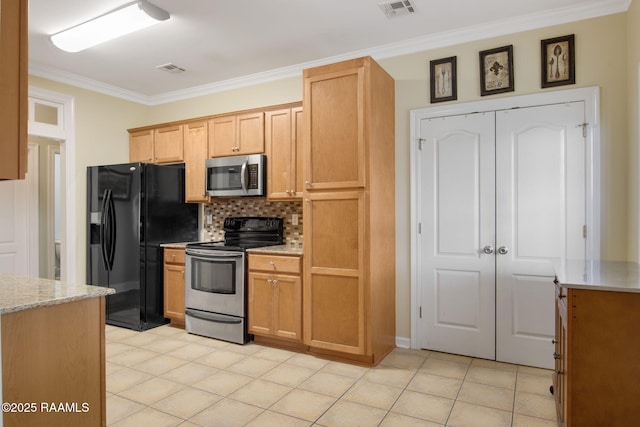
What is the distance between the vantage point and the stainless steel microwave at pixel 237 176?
397cm

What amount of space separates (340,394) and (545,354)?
165 centimetres

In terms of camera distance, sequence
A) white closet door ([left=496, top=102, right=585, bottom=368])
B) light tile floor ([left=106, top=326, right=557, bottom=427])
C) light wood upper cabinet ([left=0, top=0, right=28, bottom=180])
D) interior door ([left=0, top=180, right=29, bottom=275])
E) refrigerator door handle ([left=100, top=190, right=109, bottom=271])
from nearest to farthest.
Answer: light wood upper cabinet ([left=0, top=0, right=28, bottom=180]), light tile floor ([left=106, top=326, right=557, bottom=427]), white closet door ([left=496, top=102, right=585, bottom=368]), refrigerator door handle ([left=100, top=190, right=109, bottom=271]), interior door ([left=0, top=180, right=29, bottom=275])

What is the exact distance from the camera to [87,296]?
1.70 metres

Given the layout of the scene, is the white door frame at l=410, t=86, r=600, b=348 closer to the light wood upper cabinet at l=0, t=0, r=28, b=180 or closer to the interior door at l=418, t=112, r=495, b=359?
the interior door at l=418, t=112, r=495, b=359

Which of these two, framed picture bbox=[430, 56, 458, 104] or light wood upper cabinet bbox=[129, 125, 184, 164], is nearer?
framed picture bbox=[430, 56, 458, 104]

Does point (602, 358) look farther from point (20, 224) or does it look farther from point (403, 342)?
point (20, 224)

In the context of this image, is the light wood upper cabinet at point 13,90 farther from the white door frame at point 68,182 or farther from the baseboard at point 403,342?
the white door frame at point 68,182

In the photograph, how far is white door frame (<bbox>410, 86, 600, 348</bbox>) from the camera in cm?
291

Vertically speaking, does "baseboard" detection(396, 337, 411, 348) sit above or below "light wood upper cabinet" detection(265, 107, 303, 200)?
below

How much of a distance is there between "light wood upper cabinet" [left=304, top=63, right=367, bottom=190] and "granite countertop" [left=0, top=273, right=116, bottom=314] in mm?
1911

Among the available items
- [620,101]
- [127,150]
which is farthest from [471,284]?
[127,150]

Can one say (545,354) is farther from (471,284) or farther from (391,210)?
(391,210)

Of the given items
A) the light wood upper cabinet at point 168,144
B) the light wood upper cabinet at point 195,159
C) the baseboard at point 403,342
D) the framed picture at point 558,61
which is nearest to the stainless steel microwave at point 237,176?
the light wood upper cabinet at point 195,159

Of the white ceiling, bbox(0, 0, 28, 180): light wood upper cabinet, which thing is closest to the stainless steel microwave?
the white ceiling
